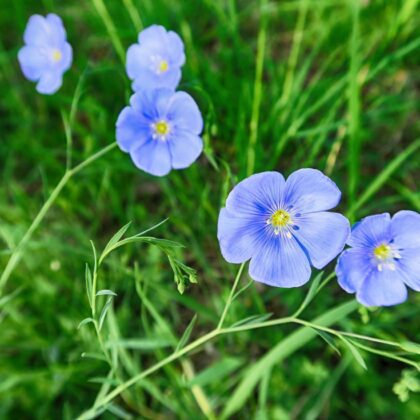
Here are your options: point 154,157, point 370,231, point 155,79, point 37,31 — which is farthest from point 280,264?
point 37,31

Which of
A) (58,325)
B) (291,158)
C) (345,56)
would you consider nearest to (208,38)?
(345,56)

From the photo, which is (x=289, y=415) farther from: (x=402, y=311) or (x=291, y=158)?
(x=291, y=158)

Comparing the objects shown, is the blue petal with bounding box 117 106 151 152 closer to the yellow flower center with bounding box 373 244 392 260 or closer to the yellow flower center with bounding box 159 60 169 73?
the yellow flower center with bounding box 159 60 169 73

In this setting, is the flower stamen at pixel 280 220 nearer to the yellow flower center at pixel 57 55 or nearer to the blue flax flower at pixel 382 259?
the blue flax flower at pixel 382 259

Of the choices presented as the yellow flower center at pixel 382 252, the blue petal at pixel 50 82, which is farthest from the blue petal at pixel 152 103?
the yellow flower center at pixel 382 252

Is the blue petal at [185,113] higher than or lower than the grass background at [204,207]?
higher

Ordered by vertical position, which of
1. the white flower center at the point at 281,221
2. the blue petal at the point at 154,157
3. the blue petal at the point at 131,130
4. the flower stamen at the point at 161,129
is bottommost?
the white flower center at the point at 281,221

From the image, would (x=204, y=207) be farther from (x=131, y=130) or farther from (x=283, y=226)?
(x=283, y=226)
